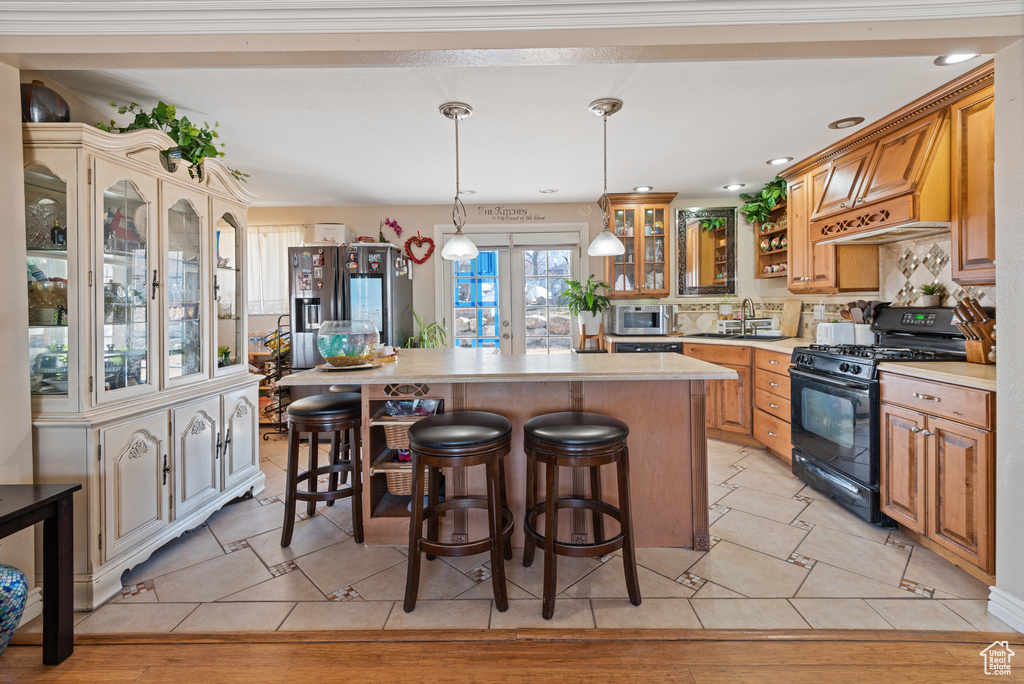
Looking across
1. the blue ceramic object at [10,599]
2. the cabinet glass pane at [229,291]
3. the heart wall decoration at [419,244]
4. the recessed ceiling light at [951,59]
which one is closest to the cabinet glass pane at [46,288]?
the blue ceramic object at [10,599]

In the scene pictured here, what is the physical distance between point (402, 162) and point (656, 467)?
290cm

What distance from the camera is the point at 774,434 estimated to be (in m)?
3.49

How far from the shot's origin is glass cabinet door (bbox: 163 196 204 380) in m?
2.31

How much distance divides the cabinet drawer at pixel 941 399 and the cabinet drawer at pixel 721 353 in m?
1.43

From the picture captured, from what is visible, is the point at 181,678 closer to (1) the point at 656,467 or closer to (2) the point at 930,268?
(1) the point at 656,467

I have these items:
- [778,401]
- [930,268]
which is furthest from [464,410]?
[930,268]

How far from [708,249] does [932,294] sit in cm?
215

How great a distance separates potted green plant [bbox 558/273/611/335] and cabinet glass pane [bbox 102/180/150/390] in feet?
11.1

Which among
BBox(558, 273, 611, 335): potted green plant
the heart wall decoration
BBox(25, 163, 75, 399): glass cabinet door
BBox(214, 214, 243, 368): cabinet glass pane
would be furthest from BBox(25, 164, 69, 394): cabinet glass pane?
BBox(558, 273, 611, 335): potted green plant

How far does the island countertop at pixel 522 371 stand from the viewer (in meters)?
1.98

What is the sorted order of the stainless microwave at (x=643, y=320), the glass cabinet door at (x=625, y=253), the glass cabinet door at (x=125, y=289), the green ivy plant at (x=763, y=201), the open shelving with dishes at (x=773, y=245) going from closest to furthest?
the glass cabinet door at (x=125, y=289)
the green ivy plant at (x=763, y=201)
the open shelving with dishes at (x=773, y=245)
the stainless microwave at (x=643, y=320)
the glass cabinet door at (x=625, y=253)

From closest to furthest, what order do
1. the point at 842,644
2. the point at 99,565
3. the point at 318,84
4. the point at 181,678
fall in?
1. the point at 181,678
2. the point at 842,644
3. the point at 99,565
4. the point at 318,84

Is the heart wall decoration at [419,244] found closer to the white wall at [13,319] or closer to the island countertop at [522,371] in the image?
the island countertop at [522,371]

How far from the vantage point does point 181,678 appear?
1.48 metres
